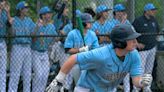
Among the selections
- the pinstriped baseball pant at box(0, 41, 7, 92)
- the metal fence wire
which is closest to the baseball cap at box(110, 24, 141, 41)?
the metal fence wire

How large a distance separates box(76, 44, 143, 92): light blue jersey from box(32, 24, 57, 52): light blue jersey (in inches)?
126

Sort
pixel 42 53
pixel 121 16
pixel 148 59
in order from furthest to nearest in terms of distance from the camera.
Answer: pixel 148 59
pixel 121 16
pixel 42 53

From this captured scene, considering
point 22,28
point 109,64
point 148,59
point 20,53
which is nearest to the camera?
point 109,64

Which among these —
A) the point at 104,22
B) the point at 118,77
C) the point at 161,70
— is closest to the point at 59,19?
the point at 104,22

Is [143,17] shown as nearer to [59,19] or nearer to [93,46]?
[59,19]

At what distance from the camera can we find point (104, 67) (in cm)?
498

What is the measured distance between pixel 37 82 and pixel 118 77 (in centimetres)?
351

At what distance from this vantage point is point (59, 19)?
8.93 metres

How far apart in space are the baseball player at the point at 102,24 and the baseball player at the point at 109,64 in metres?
3.33

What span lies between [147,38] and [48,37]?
6.04ft

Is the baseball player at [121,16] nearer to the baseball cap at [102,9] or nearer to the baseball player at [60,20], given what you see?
the baseball cap at [102,9]

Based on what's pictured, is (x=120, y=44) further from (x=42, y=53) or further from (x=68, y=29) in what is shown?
(x=68, y=29)

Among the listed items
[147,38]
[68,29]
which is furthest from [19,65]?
[147,38]

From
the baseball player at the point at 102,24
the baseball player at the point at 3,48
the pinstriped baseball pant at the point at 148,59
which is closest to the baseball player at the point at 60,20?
the baseball player at the point at 102,24
